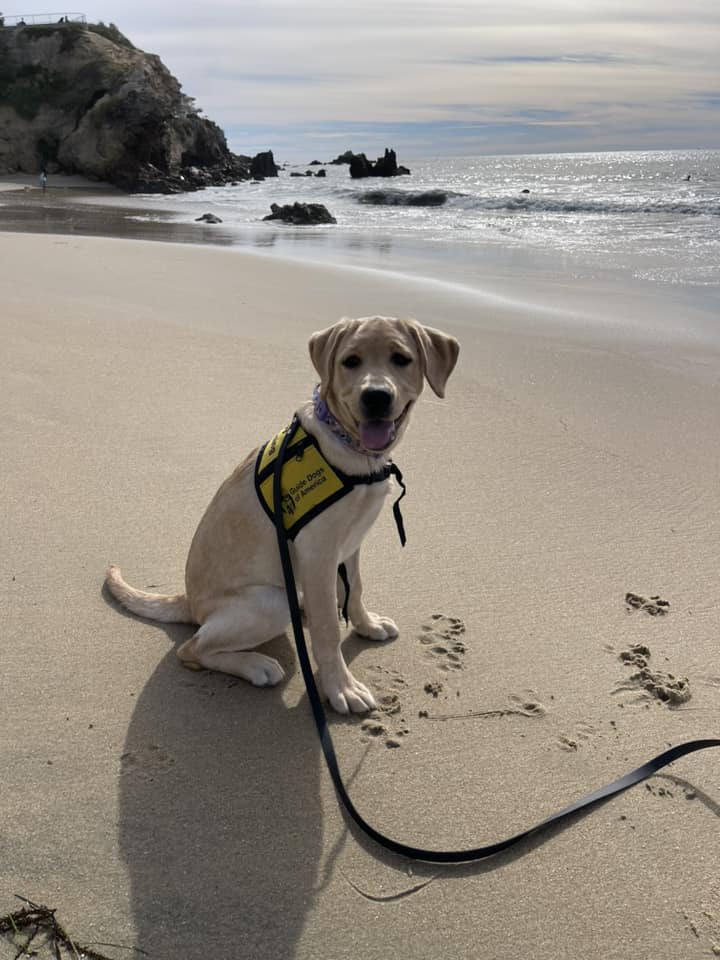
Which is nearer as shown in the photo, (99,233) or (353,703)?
(353,703)

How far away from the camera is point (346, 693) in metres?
3.05

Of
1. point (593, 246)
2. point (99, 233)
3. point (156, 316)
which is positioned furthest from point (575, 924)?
point (99, 233)

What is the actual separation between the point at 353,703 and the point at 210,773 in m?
0.60

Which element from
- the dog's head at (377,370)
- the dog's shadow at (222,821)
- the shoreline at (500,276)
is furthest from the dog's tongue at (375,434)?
the shoreline at (500,276)

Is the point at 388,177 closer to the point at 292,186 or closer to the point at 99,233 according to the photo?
the point at 292,186

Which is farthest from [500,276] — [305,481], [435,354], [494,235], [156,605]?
[305,481]

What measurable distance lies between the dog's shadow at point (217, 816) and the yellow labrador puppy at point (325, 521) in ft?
0.58

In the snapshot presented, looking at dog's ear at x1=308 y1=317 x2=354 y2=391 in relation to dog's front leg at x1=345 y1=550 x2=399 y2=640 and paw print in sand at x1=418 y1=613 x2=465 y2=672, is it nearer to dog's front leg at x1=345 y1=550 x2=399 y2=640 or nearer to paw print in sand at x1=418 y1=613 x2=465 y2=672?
dog's front leg at x1=345 y1=550 x2=399 y2=640

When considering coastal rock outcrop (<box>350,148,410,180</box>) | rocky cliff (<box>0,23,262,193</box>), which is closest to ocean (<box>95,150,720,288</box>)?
rocky cliff (<box>0,23,262,193</box>)

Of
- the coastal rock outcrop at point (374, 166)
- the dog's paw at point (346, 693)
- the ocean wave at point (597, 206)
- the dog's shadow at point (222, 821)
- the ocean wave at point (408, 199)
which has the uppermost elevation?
the coastal rock outcrop at point (374, 166)

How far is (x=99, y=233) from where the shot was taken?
59.4ft

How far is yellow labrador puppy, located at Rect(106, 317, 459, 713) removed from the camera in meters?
2.95

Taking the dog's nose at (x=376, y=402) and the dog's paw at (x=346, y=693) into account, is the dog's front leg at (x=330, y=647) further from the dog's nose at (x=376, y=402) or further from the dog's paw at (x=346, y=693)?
the dog's nose at (x=376, y=402)

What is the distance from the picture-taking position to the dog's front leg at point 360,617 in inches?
135
